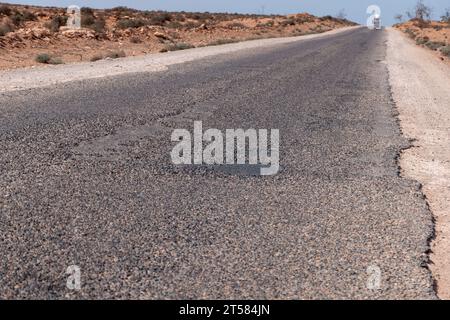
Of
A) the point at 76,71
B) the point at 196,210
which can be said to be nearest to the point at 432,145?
the point at 196,210

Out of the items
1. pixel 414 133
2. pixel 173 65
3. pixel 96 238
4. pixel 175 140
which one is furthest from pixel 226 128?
pixel 173 65

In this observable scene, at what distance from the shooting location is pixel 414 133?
9.22m

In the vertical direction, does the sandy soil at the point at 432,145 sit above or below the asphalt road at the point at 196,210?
below

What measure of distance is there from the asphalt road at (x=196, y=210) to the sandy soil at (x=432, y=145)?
0.14 m

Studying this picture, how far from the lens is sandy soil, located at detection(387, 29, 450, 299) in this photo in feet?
14.8

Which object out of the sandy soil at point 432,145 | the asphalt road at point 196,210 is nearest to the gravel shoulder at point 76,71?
the asphalt road at point 196,210

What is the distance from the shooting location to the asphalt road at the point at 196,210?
12.1ft

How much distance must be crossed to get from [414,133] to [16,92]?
23.1ft

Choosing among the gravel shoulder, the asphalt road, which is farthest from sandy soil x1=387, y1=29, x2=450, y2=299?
the gravel shoulder

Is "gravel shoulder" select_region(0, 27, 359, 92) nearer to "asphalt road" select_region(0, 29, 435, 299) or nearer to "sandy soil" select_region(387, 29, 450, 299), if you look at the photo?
"asphalt road" select_region(0, 29, 435, 299)

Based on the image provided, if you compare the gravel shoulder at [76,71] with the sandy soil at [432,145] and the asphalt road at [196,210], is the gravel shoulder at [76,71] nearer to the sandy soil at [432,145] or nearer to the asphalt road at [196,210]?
the asphalt road at [196,210]

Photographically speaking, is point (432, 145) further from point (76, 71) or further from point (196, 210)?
point (76, 71)

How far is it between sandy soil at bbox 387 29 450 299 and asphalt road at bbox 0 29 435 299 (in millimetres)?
144

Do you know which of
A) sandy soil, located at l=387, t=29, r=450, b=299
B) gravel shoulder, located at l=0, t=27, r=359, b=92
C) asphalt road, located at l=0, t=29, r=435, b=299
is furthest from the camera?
gravel shoulder, located at l=0, t=27, r=359, b=92
